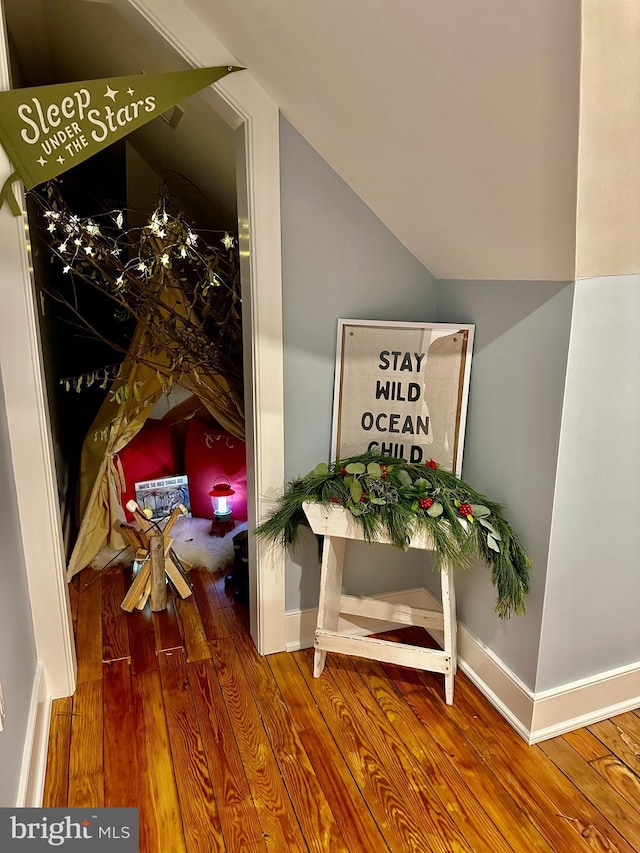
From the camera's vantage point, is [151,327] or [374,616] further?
[151,327]

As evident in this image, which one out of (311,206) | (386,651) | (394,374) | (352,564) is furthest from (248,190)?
(386,651)

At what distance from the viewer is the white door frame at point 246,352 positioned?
5.86ft

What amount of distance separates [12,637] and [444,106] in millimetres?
1684

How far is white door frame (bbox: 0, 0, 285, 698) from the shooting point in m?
1.79

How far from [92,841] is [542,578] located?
4.30 feet

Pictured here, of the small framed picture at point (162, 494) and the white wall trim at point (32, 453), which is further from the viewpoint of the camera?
the small framed picture at point (162, 494)

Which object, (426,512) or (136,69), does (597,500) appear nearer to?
(426,512)

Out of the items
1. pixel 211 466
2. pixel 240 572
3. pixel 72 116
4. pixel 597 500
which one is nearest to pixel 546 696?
pixel 597 500

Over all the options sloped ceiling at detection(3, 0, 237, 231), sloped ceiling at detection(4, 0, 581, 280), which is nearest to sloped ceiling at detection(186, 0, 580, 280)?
sloped ceiling at detection(4, 0, 581, 280)

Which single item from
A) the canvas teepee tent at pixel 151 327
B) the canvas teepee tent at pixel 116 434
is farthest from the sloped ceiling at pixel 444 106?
the canvas teepee tent at pixel 116 434

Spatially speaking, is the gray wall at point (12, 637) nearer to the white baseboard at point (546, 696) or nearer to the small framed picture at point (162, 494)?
the small framed picture at point (162, 494)

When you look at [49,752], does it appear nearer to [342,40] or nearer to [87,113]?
[87,113]

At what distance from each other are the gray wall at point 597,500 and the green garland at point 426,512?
0.13 m

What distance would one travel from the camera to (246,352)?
7.00 feet
